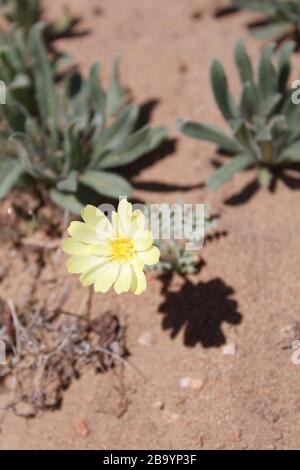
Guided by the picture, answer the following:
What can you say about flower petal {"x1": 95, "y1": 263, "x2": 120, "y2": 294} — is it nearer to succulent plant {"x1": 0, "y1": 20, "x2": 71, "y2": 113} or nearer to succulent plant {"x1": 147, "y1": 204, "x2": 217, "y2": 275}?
succulent plant {"x1": 147, "y1": 204, "x2": 217, "y2": 275}

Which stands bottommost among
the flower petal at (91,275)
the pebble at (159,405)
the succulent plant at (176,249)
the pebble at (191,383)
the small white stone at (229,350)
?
the pebble at (159,405)

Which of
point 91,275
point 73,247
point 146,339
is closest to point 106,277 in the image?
point 91,275

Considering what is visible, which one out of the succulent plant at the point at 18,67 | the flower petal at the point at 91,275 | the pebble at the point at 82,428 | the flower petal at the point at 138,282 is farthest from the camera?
the succulent plant at the point at 18,67

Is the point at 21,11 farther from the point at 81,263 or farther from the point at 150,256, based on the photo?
the point at 150,256

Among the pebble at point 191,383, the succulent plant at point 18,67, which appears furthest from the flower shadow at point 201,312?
the succulent plant at point 18,67

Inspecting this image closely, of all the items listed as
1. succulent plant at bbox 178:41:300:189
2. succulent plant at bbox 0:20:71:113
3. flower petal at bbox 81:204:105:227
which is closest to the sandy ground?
succulent plant at bbox 178:41:300:189

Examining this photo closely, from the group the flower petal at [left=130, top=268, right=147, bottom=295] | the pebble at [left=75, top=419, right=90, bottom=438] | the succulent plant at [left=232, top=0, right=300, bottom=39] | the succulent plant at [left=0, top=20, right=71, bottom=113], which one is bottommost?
the pebble at [left=75, top=419, right=90, bottom=438]

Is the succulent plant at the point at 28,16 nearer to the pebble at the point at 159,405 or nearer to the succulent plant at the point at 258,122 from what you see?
the succulent plant at the point at 258,122
